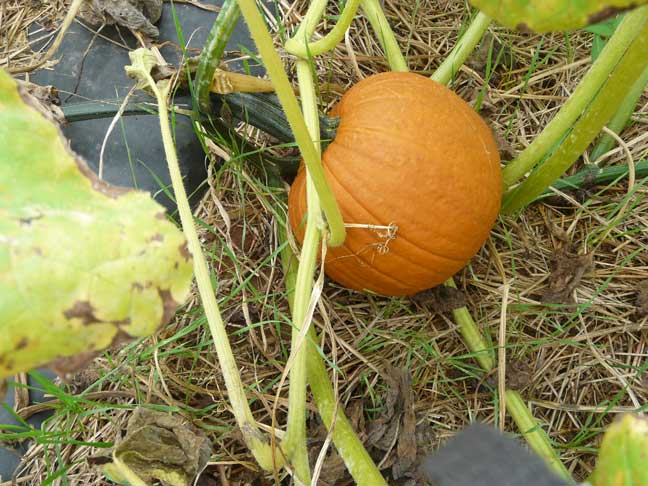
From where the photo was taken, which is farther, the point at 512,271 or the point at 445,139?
the point at 512,271

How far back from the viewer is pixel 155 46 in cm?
140

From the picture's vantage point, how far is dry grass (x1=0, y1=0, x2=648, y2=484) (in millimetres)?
1232

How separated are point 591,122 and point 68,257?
80 centimetres

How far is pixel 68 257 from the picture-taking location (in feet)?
2.01

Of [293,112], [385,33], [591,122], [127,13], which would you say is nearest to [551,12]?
[293,112]

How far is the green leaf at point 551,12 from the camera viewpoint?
59cm

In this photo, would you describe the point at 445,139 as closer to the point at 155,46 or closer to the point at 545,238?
the point at 545,238

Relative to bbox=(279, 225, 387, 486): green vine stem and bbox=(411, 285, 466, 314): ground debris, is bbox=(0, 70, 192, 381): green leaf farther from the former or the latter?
bbox=(411, 285, 466, 314): ground debris

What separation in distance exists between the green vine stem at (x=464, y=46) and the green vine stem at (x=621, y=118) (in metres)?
0.31

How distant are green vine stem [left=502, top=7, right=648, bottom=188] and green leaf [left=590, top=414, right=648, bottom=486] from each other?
58 cm

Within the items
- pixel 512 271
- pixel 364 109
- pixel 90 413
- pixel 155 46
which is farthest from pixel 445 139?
pixel 90 413

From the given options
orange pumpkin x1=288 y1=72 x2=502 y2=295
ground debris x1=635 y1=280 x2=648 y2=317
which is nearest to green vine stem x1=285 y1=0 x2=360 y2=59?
orange pumpkin x1=288 y1=72 x2=502 y2=295

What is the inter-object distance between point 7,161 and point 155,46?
822mm

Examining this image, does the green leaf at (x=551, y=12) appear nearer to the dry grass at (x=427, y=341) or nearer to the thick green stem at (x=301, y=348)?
the thick green stem at (x=301, y=348)
